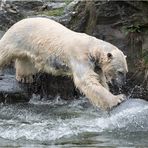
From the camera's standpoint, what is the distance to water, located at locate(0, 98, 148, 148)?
9484 mm

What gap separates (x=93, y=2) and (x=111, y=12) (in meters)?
0.50

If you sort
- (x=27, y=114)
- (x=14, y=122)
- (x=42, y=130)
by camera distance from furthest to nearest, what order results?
(x=27, y=114)
(x=14, y=122)
(x=42, y=130)

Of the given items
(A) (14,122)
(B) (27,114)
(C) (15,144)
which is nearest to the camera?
(C) (15,144)

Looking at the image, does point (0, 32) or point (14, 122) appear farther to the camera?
point (0, 32)

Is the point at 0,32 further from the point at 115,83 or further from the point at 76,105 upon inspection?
the point at 115,83

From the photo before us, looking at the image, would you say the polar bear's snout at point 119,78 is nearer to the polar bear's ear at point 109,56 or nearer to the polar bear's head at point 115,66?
the polar bear's head at point 115,66

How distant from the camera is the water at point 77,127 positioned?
9.48 meters

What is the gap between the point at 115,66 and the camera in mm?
10414

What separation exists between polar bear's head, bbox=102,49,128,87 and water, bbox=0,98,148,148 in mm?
424

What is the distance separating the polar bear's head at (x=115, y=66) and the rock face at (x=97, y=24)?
3114 mm

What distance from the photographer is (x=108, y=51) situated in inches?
414

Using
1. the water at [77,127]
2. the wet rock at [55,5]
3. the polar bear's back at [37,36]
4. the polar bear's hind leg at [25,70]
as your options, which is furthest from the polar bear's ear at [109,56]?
the wet rock at [55,5]

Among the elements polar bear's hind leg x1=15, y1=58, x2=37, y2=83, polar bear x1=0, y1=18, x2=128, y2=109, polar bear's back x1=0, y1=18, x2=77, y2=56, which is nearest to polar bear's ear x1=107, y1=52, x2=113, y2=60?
polar bear x1=0, y1=18, x2=128, y2=109

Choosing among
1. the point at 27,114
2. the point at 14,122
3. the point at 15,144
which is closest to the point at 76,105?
the point at 27,114
